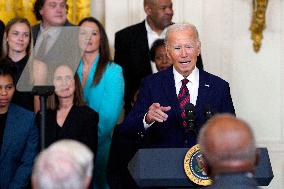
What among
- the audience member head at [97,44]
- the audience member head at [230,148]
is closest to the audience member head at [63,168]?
the audience member head at [230,148]

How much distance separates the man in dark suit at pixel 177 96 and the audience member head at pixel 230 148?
1826mm

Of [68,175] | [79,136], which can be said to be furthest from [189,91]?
[68,175]

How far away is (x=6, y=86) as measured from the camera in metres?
5.74

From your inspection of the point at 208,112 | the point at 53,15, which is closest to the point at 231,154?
the point at 208,112

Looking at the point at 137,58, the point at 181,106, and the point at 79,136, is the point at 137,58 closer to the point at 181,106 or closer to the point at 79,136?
the point at 79,136

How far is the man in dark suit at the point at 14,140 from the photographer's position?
5.62 metres

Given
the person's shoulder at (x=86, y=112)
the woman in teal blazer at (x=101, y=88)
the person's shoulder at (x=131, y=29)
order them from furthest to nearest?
the person's shoulder at (x=131, y=29) < the woman in teal blazer at (x=101, y=88) < the person's shoulder at (x=86, y=112)

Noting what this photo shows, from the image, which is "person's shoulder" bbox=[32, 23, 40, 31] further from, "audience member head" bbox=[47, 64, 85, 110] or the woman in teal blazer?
"audience member head" bbox=[47, 64, 85, 110]

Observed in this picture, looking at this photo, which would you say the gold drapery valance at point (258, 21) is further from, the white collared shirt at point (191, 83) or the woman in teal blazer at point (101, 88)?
the white collared shirt at point (191, 83)

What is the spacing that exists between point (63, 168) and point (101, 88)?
3.66 metres

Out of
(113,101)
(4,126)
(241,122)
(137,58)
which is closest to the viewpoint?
(241,122)

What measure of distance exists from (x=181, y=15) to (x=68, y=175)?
490 cm

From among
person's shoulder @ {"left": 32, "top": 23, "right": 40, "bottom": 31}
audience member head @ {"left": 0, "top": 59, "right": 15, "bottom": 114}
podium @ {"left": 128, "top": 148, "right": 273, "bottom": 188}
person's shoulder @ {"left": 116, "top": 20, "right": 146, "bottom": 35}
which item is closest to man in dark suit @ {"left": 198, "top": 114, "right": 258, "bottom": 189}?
podium @ {"left": 128, "top": 148, "right": 273, "bottom": 188}

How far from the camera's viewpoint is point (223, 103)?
16.6 feet
